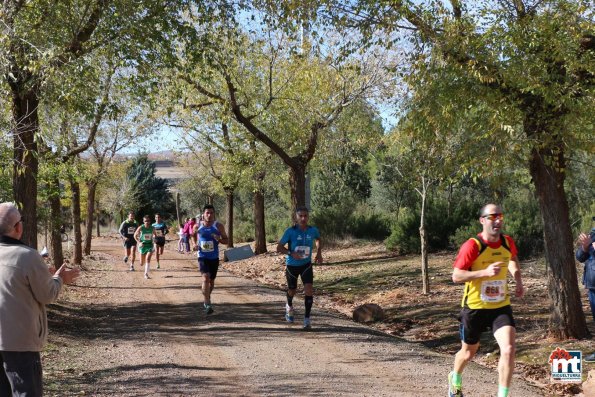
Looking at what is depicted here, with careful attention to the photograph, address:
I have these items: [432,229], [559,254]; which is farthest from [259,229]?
[559,254]

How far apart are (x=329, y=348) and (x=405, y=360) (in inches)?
48.0

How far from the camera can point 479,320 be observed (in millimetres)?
6797

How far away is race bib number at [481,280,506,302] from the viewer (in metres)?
6.70

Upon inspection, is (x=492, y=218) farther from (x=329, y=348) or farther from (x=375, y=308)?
(x=375, y=308)

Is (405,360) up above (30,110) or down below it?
below

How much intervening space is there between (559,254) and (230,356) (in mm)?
5140

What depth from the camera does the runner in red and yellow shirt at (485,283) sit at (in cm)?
661

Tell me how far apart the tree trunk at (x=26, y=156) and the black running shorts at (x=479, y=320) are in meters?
7.39

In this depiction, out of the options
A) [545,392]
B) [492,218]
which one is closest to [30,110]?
[492,218]

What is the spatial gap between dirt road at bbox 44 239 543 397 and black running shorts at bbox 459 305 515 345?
0.95m

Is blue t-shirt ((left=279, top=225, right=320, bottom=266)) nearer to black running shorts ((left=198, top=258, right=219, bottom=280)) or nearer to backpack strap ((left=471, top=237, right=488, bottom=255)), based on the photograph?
black running shorts ((left=198, top=258, right=219, bottom=280))

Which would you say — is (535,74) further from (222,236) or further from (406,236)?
(406,236)

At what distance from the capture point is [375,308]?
1407 centimetres

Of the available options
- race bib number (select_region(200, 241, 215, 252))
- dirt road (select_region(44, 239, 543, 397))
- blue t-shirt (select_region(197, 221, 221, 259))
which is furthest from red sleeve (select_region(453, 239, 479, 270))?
race bib number (select_region(200, 241, 215, 252))
